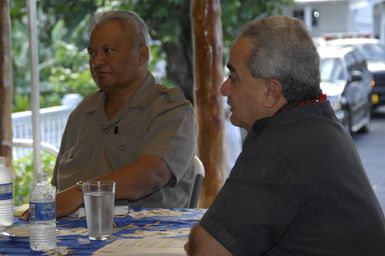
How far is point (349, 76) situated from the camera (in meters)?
10.1

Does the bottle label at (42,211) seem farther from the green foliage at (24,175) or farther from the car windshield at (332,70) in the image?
the car windshield at (332,70)

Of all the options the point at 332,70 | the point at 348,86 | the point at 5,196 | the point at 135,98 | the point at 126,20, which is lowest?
the point at 348,86

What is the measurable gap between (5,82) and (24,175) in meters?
1.79

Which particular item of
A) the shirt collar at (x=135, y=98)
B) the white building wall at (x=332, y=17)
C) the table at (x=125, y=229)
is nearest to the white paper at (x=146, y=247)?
the table at (x=125, y=229)

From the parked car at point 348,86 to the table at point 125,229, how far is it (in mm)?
6231

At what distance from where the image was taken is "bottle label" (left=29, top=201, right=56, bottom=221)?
7.04ft

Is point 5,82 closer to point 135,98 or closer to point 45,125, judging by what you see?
point 135,98

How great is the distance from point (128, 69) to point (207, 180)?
6.81 feet

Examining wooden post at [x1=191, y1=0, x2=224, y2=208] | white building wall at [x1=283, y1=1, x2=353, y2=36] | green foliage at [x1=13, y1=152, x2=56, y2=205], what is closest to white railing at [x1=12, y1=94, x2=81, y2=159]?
green foliage at [x1=13, y1=152, x2=56, y2=205]

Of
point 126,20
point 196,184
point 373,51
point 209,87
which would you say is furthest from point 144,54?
point 373,51

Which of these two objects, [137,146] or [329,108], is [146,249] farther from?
[137,146]

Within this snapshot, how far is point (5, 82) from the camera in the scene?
490 centimetres

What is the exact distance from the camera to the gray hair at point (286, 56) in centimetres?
184

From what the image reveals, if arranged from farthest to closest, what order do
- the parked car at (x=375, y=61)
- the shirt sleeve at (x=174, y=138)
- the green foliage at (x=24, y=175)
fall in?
the parked car at (x=375, y=61) → the green foliage at (x=24, y=175) → the shirt sleeve at (x=174, y=138)
